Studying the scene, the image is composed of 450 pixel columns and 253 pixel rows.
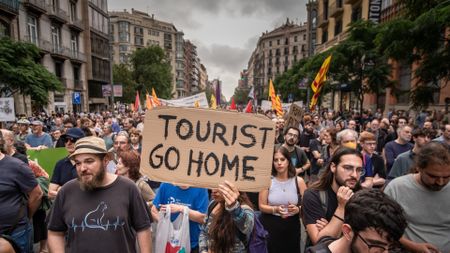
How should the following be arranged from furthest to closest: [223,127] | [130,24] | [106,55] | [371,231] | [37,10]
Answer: [130,24] → [106,55] → [37,10] → [223,127] → [371,231]

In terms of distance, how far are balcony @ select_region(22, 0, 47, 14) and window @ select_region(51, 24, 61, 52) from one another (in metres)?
2.45

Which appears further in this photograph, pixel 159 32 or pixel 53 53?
pixel 159 32

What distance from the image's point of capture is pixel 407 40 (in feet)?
29.1

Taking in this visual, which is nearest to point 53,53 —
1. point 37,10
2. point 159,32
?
point 37,10

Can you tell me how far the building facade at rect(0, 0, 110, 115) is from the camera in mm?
21922

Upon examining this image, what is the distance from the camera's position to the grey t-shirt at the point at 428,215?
202cm

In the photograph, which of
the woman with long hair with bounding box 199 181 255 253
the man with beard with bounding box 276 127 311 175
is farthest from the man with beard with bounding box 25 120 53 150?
the woman with long hair with bounding box 199 181 255 253

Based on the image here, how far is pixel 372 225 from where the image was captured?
127 cm

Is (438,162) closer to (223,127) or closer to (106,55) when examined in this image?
(223,127)

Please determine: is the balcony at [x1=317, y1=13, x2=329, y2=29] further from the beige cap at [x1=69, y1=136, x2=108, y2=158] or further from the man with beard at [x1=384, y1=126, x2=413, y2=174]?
the beige cap at [x1=69, y1=136, x2=108, y2=158]

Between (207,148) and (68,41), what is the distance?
3280cm

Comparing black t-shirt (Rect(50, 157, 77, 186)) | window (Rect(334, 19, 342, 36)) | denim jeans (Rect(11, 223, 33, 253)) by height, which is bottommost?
denim jeans (Rect(11, 223, 33, 253))

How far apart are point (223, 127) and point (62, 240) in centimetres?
142

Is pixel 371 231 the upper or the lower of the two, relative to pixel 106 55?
lower
